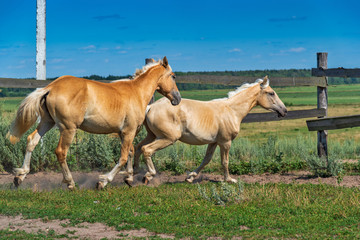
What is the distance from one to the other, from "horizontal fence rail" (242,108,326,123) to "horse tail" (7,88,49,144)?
605 cm

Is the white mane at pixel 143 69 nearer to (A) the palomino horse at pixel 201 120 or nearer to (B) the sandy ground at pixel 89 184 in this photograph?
(A) the palomino horse at pixel 201 120

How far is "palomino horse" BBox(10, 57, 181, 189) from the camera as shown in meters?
7.66

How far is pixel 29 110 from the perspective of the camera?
7.77 meters

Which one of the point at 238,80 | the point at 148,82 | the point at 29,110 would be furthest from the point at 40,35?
the point at 238,80

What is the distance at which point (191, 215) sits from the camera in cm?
658

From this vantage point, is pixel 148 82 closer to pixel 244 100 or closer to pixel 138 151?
pixel 138 151

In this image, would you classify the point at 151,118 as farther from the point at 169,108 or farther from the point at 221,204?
the point at 221,204

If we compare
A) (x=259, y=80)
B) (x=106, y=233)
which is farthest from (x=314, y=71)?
(x=106, y=233)

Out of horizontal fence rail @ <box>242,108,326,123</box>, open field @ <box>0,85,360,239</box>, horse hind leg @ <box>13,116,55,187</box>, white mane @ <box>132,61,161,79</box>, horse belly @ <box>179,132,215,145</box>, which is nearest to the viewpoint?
open field @ <box>0,85,360,239</box>

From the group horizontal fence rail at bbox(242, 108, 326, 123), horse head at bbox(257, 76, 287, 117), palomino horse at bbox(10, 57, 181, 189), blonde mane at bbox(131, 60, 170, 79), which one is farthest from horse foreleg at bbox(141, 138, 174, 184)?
horizontal fence rail at bbox(242, 108, 326, 123)

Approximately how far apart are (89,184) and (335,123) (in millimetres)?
5825

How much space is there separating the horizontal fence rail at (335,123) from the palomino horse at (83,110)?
12.0 ft

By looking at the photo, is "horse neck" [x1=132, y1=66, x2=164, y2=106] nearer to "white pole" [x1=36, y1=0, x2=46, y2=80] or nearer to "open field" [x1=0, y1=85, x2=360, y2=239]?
"open field" [x1=0, y1=85, x2=360, y2=239]

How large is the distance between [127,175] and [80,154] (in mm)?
3401
